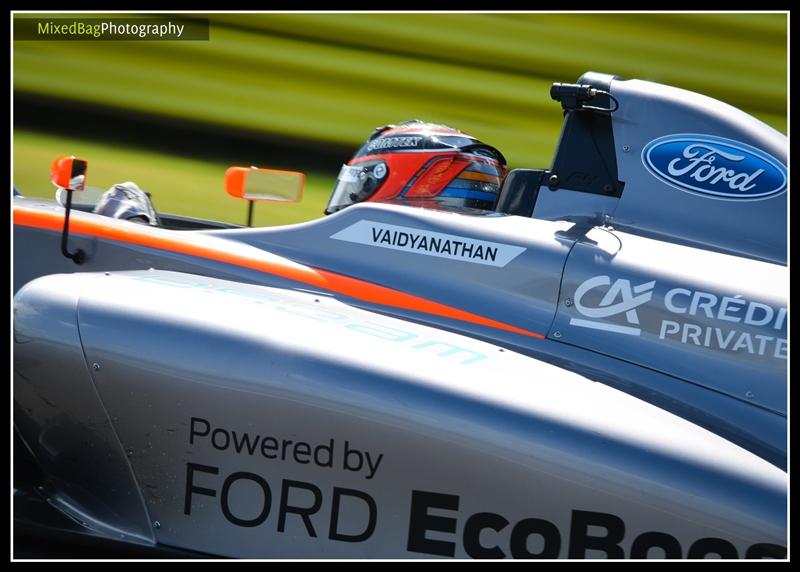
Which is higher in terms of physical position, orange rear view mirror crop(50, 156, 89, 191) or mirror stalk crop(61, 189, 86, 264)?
orange rear view mirror crop(50, 156, 89, 191)

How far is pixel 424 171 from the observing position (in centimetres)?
269

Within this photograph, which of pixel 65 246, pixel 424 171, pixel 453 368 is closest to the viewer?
pixel 453 368

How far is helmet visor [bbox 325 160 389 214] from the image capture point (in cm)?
273

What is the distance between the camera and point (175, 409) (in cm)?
201

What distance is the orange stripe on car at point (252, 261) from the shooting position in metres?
2.30

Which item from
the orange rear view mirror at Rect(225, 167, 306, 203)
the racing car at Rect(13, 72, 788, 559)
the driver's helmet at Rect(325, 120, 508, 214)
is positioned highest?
the driver's helmet at Rect(325, 120, 508, 214)

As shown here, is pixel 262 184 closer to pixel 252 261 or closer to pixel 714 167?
pixel 252 261

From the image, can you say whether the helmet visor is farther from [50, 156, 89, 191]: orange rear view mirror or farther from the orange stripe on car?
[50, 156, 89, 191]: orange rear view mirror

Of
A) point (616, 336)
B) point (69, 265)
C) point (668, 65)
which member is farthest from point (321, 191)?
point (616, 336)

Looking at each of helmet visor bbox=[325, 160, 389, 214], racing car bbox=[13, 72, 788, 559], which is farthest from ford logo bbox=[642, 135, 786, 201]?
helmet visor bbox=[325, 160, 389, 214]

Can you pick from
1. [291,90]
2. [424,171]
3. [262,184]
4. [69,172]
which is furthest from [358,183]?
[291,90]

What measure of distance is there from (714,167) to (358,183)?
3.51ft

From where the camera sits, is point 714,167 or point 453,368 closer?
point 453,368

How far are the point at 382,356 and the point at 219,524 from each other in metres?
0.54
